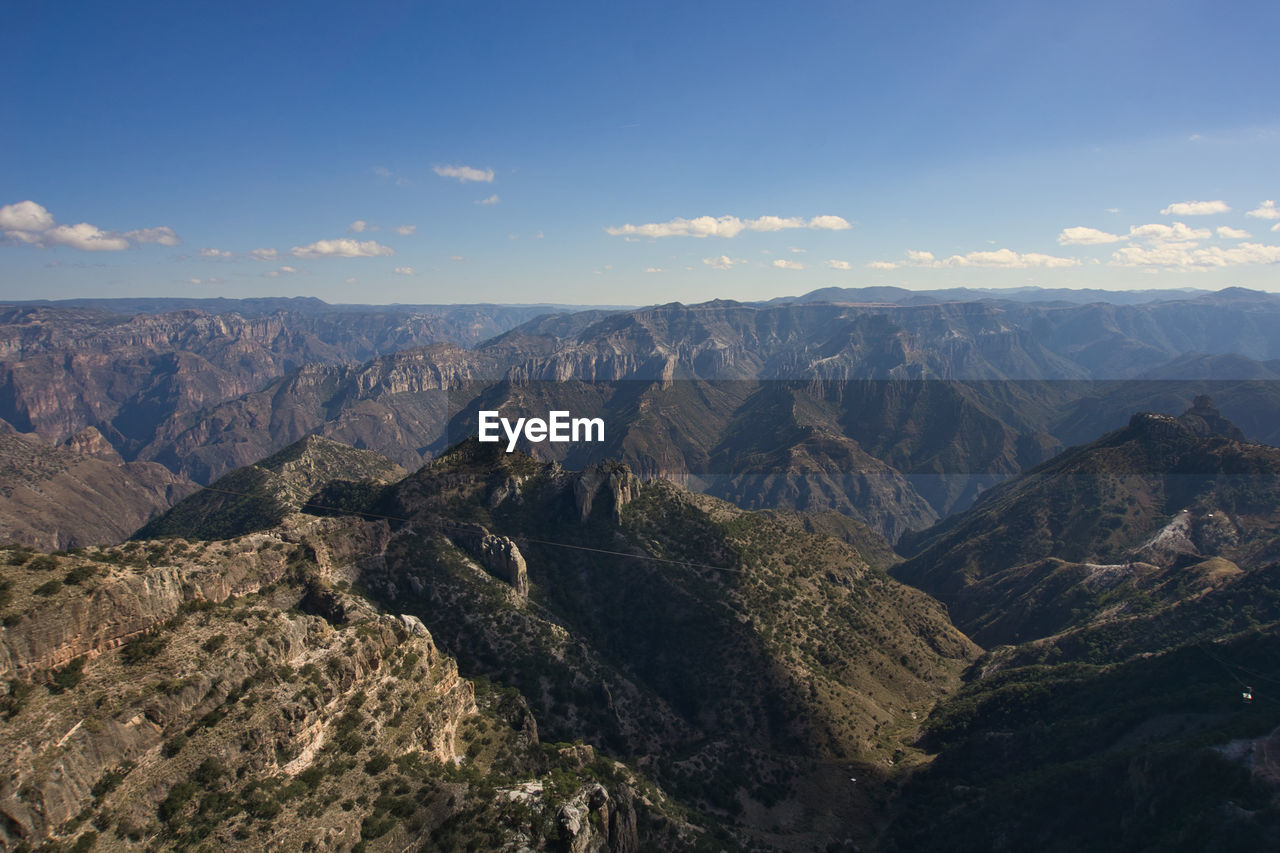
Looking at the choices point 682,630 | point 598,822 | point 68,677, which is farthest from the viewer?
point 682,630

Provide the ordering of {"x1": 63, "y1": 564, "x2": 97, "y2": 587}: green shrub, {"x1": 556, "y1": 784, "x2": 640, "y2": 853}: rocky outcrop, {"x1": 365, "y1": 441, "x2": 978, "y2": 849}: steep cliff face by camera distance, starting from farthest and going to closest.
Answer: {"x1": 365, "y1": 441, "x2": 978, "y2": 849}: steep cliff face → {"x1": 556, "y1": 784, "x2": 640, "y2": 853}: rocky outcrop → {"x1": 63, "y1": 564, "x2": 97, "y2": 587}: green shrub

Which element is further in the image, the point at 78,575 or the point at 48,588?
the point at 78,575

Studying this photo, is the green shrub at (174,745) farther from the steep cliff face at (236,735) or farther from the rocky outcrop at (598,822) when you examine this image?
the rocky outcrop at (598,822)

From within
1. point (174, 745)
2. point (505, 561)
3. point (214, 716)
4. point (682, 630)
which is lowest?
point (682, 630)

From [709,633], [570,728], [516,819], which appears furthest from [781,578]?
[516,819]

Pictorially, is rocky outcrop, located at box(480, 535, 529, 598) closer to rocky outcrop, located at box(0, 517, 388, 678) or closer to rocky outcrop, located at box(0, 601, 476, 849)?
rocky outcrop, located at box(0, 517, 388, 678)

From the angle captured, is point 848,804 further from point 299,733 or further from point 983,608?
point 983,608

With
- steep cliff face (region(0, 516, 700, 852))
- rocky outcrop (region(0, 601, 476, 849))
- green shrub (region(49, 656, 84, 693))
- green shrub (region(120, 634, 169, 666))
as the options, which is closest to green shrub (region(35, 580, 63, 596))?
steep cliff face (region(0, 516, 700, 852))

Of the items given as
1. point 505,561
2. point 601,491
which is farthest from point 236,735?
point 601,491

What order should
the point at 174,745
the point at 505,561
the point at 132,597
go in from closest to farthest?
the point at 174,745 < the point at 132,597 < the point at 505,561

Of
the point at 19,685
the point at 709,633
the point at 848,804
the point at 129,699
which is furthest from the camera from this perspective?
the point at 709,633

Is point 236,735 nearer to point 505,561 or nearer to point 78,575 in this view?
point 78,575
